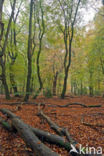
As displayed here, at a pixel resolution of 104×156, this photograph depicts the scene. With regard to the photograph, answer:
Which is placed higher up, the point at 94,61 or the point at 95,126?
the point at 94,61

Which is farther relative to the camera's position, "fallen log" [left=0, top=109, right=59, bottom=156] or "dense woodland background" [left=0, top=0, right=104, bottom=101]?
"dense woodland background" [left=0, top=0, right=104, bottom=101]

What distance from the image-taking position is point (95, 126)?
14.0 ft

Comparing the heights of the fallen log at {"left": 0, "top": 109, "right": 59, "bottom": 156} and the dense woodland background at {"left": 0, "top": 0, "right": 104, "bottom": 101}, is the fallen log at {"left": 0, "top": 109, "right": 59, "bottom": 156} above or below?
below

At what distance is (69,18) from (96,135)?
538 inches

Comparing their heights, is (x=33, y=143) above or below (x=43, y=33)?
below

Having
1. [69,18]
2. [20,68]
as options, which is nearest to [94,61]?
[69,18]

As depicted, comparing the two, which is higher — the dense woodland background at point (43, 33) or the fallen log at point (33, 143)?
the dense woodland background at point (43, 33)

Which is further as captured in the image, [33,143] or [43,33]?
[43,33]

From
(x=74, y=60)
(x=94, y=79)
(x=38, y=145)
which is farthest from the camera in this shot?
(x=74, y=60)

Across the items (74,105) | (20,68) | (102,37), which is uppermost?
(102,37)

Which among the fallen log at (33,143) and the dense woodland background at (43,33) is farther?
the dense woodland background at (43,33)

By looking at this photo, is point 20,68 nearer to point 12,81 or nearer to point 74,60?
point 12,81

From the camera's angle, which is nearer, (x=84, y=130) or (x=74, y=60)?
(x=84, y=130)

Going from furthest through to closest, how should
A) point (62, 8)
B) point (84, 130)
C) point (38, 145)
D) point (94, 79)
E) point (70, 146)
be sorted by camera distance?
1. point (94, 79)
2. point (62, 8)
3. point (84, 130)
4. point (70, 146)
5. point (38, 145)
